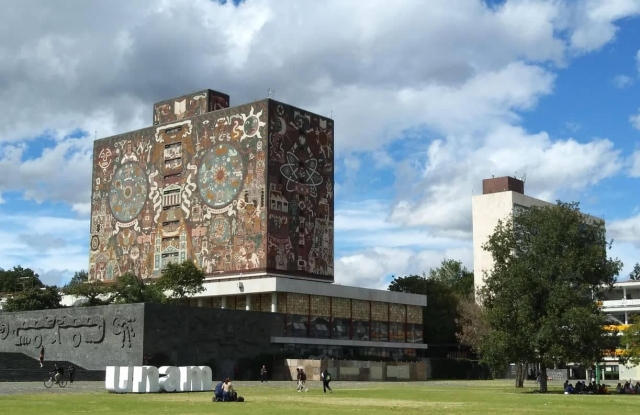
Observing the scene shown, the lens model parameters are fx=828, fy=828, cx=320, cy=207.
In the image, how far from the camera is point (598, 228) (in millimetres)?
50062

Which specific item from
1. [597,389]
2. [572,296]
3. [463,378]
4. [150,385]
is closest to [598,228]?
[572,296]

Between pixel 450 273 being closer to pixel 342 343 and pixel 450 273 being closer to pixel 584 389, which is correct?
pixel 342 343

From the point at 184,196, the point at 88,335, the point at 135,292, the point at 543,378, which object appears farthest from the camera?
the point at 184,196

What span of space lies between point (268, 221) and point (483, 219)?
137ft

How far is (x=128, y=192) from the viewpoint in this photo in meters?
93.6

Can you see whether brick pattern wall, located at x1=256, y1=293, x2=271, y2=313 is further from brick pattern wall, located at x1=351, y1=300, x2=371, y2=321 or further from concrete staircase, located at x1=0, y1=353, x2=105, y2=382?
concrete staircase, located at x1=0, y1=353, x2=105, y2=382

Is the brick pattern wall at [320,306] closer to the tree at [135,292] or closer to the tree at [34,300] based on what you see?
the tree at [135,292]

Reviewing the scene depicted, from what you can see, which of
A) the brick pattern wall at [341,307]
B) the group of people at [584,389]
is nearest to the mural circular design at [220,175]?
the brick pattern wall at [341,307]

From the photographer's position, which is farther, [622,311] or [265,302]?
[622,311]

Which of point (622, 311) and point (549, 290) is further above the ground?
point (622, 311)

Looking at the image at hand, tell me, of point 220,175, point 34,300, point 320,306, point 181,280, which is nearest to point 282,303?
point 320,306

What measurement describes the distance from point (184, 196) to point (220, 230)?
6.32 metres

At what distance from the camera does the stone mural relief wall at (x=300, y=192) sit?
82688mm

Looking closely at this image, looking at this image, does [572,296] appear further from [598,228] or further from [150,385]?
[150,385]
